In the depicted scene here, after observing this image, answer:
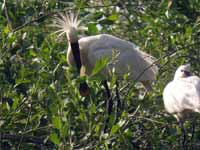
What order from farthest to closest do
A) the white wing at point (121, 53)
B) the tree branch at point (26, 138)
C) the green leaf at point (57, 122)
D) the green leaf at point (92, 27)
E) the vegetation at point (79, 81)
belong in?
the white wing at point (121, 53), the green leaf at point (92, 27), the tree branch at point (26, 138), the vegetation at point (79, 81), the green leaf at point (57, 122)

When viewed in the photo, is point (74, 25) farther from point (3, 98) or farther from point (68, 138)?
point (68, 138)

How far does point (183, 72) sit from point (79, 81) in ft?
4.74

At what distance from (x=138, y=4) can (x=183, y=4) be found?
1.36 feet

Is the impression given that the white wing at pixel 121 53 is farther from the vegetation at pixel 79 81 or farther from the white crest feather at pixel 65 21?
the white crest feather at pixel 65 21

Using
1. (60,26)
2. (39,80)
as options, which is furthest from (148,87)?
(39,80)

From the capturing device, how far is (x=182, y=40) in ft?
17.8

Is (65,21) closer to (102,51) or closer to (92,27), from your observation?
(102,51)

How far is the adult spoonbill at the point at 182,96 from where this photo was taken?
205 inches

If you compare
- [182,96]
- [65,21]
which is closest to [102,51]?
[65,21]

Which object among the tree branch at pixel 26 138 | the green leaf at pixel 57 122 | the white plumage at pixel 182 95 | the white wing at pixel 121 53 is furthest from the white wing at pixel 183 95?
the green leaf at pixel 57 122

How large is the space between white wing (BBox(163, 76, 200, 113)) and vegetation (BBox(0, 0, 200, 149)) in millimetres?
95

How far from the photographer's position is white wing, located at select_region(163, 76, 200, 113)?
5.20 m

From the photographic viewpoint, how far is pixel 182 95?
5.34m

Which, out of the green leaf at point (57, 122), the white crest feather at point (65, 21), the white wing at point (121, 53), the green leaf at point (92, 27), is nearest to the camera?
the green leaf at point (57, 122)
